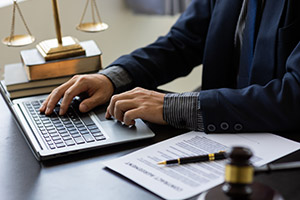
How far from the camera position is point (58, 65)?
1.64 metres

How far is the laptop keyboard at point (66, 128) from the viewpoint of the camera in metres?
1.21

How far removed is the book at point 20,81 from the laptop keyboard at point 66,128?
147 millimetres

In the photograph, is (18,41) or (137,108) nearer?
(137,108)

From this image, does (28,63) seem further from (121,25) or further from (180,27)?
(121,25)

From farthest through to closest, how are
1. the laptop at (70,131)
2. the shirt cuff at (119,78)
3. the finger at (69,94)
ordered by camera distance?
the shirt cuff at (119,78)
the finger at (69,94)
the laptop at (70,131)

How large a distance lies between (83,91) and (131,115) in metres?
0.26

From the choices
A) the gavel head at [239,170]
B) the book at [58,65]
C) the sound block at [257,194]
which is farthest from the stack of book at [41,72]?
the gavel head at [239,170]

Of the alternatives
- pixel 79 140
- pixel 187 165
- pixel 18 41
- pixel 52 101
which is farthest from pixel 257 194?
pixel 18 41

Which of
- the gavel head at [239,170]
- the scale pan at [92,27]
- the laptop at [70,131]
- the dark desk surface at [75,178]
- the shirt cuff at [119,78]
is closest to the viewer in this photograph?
the gavel head at [239,170]

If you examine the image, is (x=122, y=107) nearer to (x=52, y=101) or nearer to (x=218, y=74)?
(x=52, y=101)

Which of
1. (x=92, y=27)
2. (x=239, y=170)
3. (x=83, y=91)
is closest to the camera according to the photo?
(x=239, y=170)

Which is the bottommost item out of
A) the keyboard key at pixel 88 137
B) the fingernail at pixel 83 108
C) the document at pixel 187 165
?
the document at pixel 187 165

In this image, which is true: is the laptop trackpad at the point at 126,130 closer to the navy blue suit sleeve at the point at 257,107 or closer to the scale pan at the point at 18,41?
the navy blue suit sleeve at the point at 257,107

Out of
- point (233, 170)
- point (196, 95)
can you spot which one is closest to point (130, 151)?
point (196, 95)
